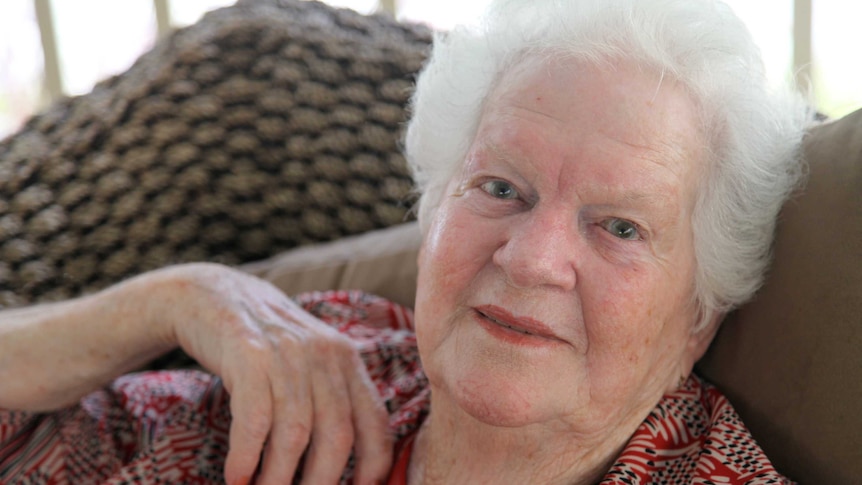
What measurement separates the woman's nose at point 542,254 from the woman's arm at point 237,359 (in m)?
0.41

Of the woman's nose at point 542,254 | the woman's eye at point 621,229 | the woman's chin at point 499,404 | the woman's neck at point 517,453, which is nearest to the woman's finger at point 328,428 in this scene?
the woman's neck at point 517,453

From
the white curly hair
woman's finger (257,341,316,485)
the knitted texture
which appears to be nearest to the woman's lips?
the white curly hair

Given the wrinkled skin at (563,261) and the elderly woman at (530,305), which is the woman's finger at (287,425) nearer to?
the elderly woman at (530,305)

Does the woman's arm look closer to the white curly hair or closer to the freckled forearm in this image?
the freckled forearm

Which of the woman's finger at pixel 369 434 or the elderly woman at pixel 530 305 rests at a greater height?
the elderly woman at pixel 530 305

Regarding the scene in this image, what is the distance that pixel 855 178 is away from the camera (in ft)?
3.84

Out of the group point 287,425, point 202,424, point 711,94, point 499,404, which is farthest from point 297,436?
point 711,94

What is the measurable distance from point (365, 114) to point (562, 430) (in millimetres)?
977

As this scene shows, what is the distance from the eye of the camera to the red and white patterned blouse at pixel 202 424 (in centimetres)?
125

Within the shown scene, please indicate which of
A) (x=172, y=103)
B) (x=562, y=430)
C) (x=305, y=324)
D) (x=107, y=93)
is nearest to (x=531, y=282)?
(x=562, y=430)

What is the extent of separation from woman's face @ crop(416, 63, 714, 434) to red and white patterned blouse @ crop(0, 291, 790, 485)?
11 centimetres

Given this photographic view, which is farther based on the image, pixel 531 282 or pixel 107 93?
pixel 107 93

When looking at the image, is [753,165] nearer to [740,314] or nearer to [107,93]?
[740,314]

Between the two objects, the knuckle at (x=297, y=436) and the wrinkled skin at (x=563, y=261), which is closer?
the wrinkled skin at (x=563, y=261)
